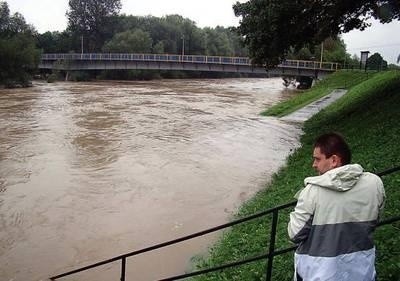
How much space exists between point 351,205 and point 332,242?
0.27 m

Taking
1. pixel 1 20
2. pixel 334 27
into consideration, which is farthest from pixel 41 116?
pixel 1 20

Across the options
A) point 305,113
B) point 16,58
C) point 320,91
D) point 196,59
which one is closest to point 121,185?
point 305,113

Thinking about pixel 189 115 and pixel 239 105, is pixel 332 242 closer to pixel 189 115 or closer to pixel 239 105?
pixel 189 115

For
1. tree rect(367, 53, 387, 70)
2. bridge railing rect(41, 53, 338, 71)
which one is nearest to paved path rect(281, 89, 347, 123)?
tree rect(367, 53, 387, 70)

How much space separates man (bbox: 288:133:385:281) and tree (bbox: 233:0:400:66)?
14.9 m

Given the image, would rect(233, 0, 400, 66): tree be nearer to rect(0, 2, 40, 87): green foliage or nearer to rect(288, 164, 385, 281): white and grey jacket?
rect(288, 164, 385, 281): white and grey jacket

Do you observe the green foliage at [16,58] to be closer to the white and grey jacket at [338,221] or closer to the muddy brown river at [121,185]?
the muddy brown river at [121,185]

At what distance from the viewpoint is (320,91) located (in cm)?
4138

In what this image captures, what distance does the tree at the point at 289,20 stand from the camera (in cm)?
1719

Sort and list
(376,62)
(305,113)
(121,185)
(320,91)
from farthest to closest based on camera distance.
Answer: (376,62) < (320,91) < (305,113) < (121,185)

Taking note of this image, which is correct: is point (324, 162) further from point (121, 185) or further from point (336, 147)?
point (121, 185)

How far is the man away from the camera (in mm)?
2936

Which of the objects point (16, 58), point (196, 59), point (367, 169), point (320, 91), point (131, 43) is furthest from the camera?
point (131, 43)

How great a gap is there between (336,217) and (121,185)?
1123 centimetres
